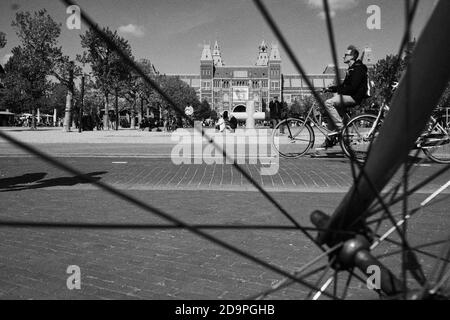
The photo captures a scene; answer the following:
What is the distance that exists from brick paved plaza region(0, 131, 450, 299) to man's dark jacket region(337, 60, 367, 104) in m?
1.67

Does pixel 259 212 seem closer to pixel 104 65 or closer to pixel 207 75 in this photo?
pixel 104 65

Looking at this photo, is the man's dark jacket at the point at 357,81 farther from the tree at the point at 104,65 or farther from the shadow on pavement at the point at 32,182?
the tree at the point at 104,65

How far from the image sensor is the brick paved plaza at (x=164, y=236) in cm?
258

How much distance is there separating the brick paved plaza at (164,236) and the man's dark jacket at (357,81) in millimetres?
1673

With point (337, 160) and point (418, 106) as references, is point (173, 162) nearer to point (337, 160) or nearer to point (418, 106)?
point (337, 160)

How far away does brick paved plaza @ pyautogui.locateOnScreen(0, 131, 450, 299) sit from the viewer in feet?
8.46

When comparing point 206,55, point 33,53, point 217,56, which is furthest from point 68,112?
point 217,56

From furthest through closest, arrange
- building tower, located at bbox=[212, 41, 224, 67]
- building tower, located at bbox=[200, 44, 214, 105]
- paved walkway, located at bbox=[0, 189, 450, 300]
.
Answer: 1. building tower, located at bbox=[212, 41, 224, 67]
2. building tower, located at bbox=[200, 44, 214, 105]
3. paved walkway, located at bbox=[0, 189, 450, 300]

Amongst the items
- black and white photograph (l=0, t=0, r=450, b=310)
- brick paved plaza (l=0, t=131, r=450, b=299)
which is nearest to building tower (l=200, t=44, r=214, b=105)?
black and white photograph (l=0, t=0, r=450, b=310)

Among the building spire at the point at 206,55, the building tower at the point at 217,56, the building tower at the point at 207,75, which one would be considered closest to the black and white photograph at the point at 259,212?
the building spire at the point at 206,55

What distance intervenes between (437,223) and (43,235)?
384cm

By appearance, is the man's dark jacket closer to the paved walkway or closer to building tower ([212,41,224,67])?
the paved walkway

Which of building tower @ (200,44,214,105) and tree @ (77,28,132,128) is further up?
building tower @ (200,44,214,105)
